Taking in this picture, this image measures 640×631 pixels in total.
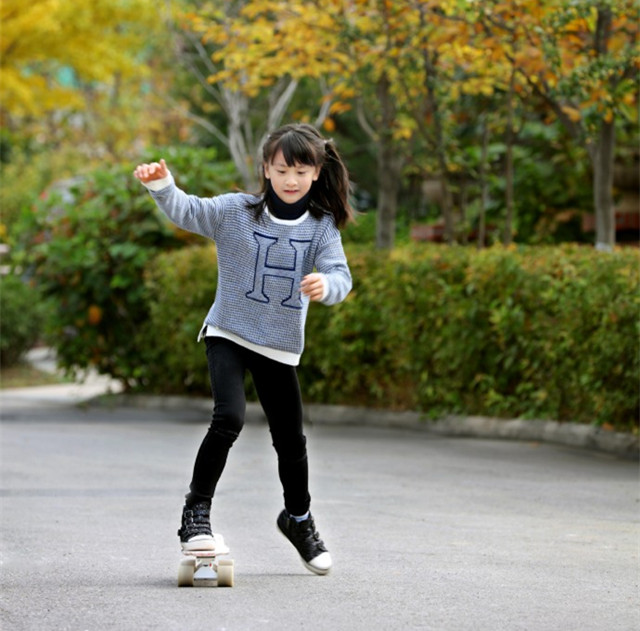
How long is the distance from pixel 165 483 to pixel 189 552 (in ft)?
12.2

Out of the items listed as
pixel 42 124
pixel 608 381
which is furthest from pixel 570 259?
pixel 42 124

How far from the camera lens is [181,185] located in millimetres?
16297

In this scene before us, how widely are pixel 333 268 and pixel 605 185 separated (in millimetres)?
7800

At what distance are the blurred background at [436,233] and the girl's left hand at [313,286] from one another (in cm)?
527

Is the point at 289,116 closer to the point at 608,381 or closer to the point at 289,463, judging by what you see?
the point at 608,381

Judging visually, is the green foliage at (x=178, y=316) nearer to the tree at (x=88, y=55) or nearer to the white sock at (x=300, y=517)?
the white sock at (x=300, y=517)

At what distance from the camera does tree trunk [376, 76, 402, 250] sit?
15646 mm

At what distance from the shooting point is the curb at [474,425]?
35.0 ft

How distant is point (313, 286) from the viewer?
16.6 ft

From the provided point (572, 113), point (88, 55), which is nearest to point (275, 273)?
point (572, 113)

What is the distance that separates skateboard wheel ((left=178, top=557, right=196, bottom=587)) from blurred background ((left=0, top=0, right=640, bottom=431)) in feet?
17.8

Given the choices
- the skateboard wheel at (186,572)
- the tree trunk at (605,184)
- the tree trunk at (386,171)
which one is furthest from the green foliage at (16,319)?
the skateboard wheel at (186,572)

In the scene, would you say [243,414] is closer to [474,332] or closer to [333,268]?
[333,268]

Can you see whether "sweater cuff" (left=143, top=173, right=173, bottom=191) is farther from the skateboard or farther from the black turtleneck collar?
the skateboard
